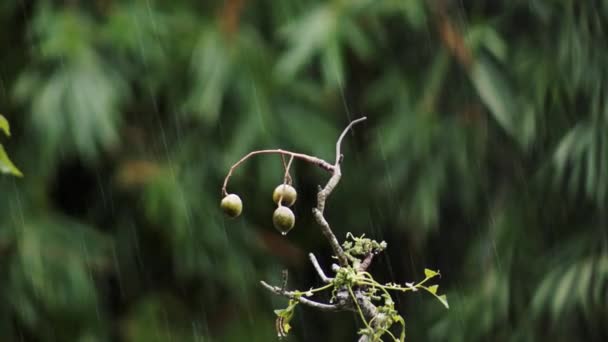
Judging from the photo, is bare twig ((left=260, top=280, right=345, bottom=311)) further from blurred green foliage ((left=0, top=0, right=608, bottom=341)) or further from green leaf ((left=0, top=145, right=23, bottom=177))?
blurred green foliage ((left=0, top=0, right=608, bottom=341))

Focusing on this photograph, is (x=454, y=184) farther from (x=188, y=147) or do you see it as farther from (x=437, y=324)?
(x=188, y=147)

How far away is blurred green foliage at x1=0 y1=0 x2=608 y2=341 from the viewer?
91.4 inches

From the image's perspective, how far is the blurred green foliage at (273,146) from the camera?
2.32 m

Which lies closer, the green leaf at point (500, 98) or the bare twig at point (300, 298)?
the bare twig at point (300, 298)

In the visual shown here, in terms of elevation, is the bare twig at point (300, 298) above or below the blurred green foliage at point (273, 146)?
above

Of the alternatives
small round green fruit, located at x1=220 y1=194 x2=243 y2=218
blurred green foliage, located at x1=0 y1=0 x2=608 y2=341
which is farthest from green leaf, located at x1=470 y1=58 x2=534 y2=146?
small round green fruit, located at x1=220 y1=194 x2=243 y2=218

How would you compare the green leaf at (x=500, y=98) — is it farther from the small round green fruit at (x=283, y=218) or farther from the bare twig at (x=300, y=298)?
the bare twig at (x=300, y=298)

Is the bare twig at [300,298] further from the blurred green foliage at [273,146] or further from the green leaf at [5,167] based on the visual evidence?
the blurred green foliage at [273,146]

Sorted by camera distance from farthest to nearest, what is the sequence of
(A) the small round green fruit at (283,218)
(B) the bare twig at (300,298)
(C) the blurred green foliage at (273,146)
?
(C) the blurred green foliage at (273,146)
(A) the small round green fruit at (283,218)
(B) the bare twig at (300,298)

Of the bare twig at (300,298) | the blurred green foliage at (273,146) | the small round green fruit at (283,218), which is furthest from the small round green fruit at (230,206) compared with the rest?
the blurred green foliage at (273,146)

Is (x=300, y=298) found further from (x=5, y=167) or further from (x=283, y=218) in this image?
(x=5, y=167)

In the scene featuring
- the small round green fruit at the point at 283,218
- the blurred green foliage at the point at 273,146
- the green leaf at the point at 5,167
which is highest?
the green leaf at the point at 5,167

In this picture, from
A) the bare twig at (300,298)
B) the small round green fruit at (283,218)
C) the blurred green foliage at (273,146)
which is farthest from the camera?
the blurred green foliage at (273,146)

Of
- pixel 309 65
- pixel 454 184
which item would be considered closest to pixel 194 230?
pixel 309 65
